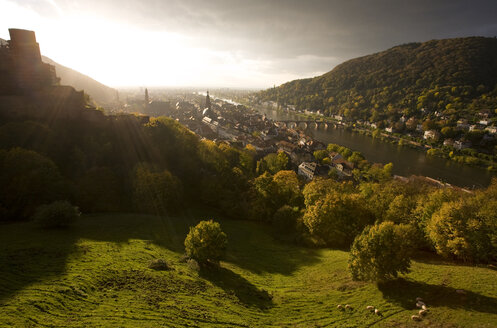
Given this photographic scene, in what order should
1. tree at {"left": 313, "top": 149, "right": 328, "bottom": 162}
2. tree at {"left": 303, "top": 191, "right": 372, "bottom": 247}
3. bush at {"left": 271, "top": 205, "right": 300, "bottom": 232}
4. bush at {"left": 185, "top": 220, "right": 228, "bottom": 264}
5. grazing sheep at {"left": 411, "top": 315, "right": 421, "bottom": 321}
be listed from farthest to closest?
tree at {"left": 313, "top": 149, "right": 328, "bottom": 162} → bush at {"left": 271, "top": 205, "right": 300, "bottom": 232} → tree at {"left": 303, "top": 191, "right": 372, "bottom": 247} → bush at {"left": 185, "top": 220, "right": 228, "bottom": 264} → grazing sheep at {"left": 411, "top": 315, "right": 421, "bottom": 321}

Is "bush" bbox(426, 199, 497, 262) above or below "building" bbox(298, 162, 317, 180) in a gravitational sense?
above

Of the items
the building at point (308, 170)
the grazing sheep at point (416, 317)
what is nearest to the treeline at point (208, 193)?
the grazing sheep at point (416, 317)

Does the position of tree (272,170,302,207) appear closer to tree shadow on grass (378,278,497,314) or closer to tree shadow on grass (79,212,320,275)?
tree shadow on grass (79,212,320,275)

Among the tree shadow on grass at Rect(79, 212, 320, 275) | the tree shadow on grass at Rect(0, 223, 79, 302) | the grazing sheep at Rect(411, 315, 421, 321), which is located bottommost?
the tree shadow on grass at Rect(79, 212, 320, 275)

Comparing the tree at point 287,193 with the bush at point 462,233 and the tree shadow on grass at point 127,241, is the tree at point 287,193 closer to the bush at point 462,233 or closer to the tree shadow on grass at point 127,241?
the tree shadow on grass at point 127,241

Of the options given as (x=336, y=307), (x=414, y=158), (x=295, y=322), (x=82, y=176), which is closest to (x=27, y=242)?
(x=82, y=176)

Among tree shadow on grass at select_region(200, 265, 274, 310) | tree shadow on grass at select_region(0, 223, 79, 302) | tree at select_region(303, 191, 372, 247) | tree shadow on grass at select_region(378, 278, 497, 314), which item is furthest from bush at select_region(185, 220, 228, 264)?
tree shadow on grass at select_region(378, 278, 497, 314)

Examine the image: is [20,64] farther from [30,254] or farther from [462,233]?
[462,233]

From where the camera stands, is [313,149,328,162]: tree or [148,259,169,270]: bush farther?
[313,149,328,162]: tree
